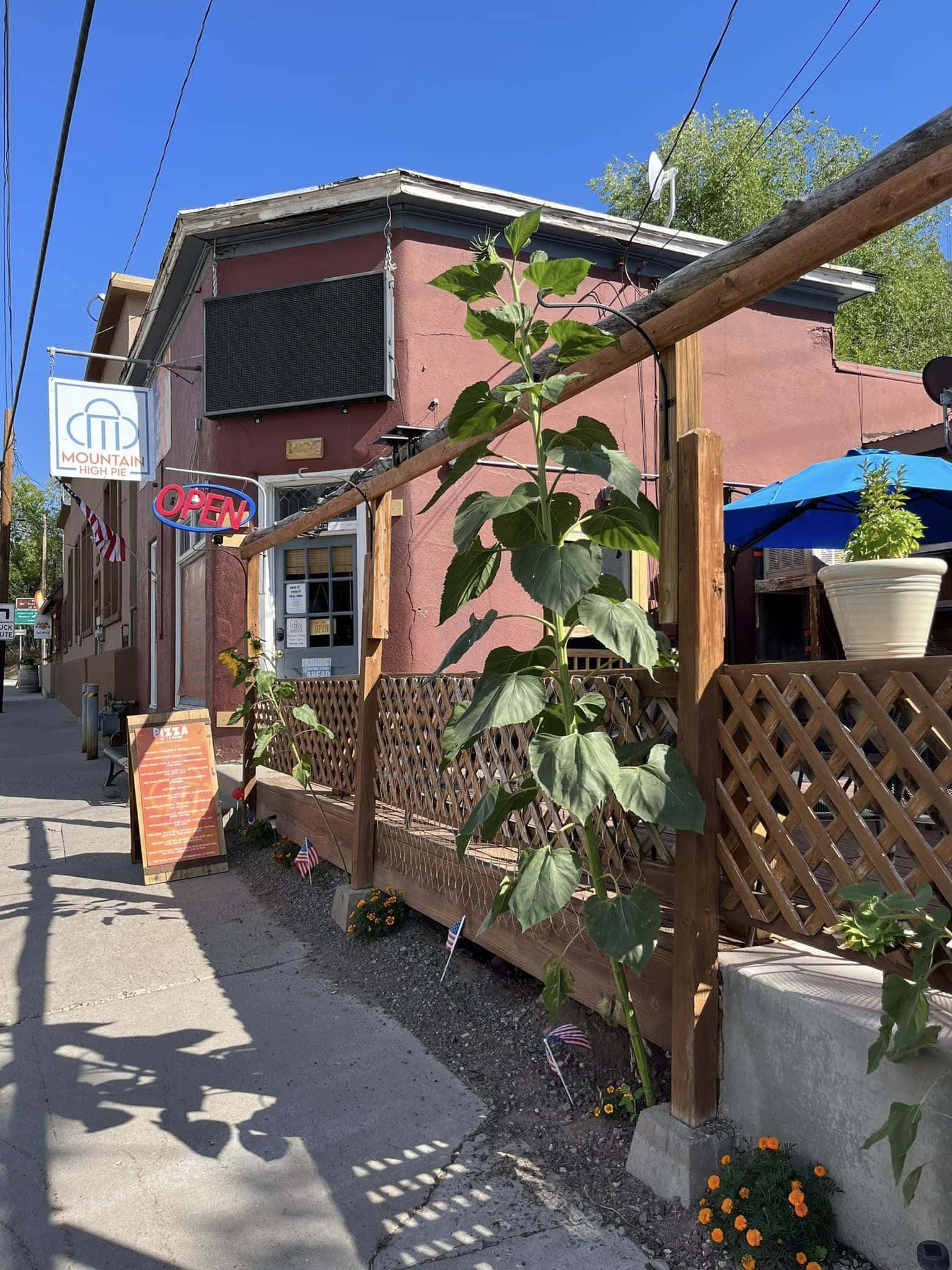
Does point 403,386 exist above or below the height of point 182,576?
above

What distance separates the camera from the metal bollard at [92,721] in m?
11.7

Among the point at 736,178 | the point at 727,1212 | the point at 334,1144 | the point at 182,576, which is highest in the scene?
the point at 736,178

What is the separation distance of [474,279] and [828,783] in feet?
5.36

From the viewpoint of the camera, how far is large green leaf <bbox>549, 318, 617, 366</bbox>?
2.49m

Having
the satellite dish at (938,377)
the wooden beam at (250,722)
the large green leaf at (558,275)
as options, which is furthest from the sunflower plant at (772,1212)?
the satellite dish at (938,377)

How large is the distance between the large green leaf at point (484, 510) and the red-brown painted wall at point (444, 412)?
565 cm

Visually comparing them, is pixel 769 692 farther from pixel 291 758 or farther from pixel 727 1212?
pixel 291 758

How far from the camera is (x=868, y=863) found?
2.06m

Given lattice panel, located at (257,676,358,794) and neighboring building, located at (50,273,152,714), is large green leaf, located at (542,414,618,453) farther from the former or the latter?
neighboring building, located at (50,273,152,714)

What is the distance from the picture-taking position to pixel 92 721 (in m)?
11.8

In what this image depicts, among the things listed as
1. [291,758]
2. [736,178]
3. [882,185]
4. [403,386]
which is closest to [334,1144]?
[882,185]

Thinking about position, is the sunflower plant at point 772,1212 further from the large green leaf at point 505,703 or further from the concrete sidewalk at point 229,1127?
the large green leaf at point 505,703

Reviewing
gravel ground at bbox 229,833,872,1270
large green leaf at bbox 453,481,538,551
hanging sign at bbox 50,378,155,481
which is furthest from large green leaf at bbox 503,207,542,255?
hanging sign at bbox 50,378,155,481

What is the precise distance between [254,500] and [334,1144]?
6.97 metres
